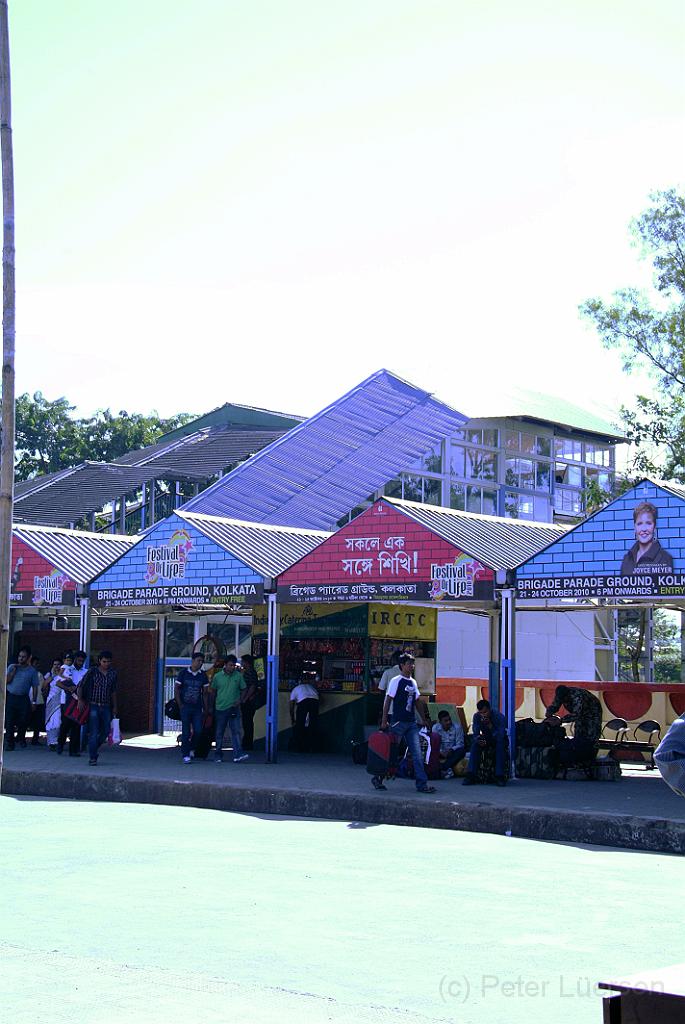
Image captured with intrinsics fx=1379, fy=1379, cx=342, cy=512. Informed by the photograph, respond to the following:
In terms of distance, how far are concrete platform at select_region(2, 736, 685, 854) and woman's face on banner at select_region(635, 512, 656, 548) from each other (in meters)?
2.93

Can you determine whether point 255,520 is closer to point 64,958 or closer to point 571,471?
point 571,471

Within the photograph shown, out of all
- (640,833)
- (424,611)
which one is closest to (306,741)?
(424,611)

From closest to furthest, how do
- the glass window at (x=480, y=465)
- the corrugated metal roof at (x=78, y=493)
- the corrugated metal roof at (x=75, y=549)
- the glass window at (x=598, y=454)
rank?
the corrugated metal roof at (x=75, y=549) → the corrugated metal roof at (x=78, y=493) → the glass window at (x=480, y=465) → the glass window at (x=598, y=454)

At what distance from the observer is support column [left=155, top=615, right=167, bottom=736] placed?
84.6 ft

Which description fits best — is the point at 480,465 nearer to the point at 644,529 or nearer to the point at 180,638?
the point at 180,638

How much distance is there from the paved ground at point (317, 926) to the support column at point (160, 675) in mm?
12515

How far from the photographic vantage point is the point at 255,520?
34438mm

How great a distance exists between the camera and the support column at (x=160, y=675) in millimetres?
25781

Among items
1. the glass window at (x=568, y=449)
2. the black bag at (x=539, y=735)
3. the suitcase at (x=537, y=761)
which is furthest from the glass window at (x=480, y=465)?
the suitcase at (x=537, y=761)

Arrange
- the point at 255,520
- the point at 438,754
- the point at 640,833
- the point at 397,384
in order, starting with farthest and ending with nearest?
the point at 397,384 < the point at 255,520 < the point at 438,754 < the point at 640,833

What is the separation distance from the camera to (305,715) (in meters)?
22.2

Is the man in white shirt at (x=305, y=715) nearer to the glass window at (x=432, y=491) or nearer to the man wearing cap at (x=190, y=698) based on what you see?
the man wearing cap at (x=190, y=698)

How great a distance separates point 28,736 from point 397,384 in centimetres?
1974

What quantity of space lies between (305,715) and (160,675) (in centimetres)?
464
